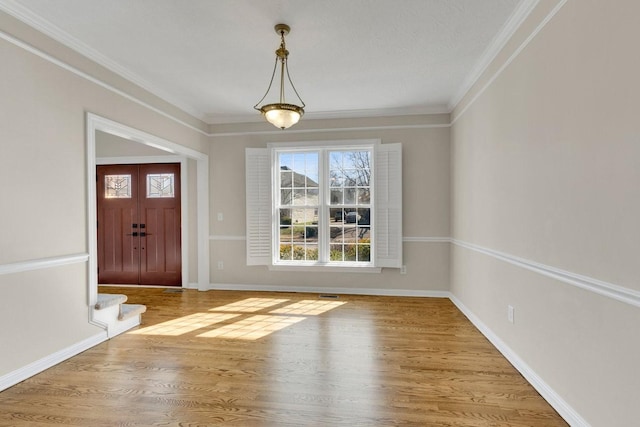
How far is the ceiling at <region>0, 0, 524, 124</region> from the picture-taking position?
239 cm

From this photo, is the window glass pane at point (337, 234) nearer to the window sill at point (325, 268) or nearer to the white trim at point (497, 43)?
the window sill at point (325, 268)

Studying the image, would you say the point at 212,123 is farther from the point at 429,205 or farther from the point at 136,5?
the point at 429,205

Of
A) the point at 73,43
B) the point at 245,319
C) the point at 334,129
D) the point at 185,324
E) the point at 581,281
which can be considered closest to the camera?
the point at 581,281

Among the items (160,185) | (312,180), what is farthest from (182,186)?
(312,180)

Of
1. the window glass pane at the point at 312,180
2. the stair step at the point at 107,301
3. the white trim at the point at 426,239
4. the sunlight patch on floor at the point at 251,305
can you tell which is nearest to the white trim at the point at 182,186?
the stair step at the point at 107,301

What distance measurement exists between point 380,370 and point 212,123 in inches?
169

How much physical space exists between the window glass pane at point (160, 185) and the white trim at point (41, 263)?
2545 mm

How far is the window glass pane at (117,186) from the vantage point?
5461 mm

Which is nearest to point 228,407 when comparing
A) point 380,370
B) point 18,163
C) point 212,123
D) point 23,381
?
point 380,370

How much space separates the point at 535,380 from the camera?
89.5 inches

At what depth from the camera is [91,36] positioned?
2781mm

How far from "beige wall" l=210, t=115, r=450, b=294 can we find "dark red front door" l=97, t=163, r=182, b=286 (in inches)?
28.8

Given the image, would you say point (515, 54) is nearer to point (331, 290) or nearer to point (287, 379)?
point (287, 379)

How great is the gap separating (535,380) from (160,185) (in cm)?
540
